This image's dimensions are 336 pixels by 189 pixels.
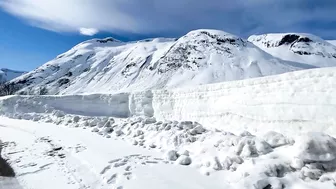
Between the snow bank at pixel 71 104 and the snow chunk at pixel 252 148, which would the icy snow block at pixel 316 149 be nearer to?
the snow chunk at pixel 252 148

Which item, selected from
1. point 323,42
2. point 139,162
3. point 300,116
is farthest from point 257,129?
point 323,42

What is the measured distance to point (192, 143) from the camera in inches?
285

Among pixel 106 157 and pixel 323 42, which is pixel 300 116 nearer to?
pixel 106 157

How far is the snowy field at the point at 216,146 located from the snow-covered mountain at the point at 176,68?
210 feet

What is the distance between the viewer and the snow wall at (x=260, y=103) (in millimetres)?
6230

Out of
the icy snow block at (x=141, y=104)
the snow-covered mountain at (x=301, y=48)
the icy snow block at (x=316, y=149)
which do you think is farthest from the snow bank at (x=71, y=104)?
the snow-covered mountain at (x=301, y=48)

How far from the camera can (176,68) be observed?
89.7 m

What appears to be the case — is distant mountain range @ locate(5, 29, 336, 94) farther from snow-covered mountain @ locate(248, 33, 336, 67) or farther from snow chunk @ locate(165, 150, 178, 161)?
snow chunk @ locate(165, 150, 178, 161)

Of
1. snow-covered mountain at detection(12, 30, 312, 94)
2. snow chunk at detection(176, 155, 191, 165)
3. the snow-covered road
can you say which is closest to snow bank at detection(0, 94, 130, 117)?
the snow-covered road

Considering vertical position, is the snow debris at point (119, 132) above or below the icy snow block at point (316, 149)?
below

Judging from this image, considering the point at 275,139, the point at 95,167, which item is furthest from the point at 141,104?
the point at 275,139

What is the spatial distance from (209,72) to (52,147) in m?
72.9

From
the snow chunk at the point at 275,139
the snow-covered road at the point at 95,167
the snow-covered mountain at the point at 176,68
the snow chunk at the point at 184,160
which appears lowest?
the snow-covered road at the point at 95,167

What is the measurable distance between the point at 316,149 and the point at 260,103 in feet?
11.5
